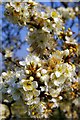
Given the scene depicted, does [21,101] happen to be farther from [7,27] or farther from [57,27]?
[7,27]

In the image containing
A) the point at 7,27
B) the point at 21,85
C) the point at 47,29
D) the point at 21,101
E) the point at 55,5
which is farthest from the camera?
the point at 55,5

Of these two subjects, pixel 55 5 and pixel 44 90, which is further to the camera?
pixel 55 5

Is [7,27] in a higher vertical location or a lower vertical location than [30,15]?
higher

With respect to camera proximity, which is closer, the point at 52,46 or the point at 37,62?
the point at 37,62

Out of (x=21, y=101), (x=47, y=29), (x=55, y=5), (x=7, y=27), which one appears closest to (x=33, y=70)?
(x=21, y=101)

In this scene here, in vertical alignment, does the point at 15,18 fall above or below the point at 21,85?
above

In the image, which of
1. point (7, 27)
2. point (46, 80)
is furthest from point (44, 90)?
point (7, 27)

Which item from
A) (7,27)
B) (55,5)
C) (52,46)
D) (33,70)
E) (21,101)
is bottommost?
(21,101)

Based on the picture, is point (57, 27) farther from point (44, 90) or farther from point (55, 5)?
point (55, 5)

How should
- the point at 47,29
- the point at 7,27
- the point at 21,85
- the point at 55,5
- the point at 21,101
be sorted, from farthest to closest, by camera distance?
the point at 55,5 → the point at 7,27 → the point at 47,29 → the point at 21,101 → the point at 21,85
